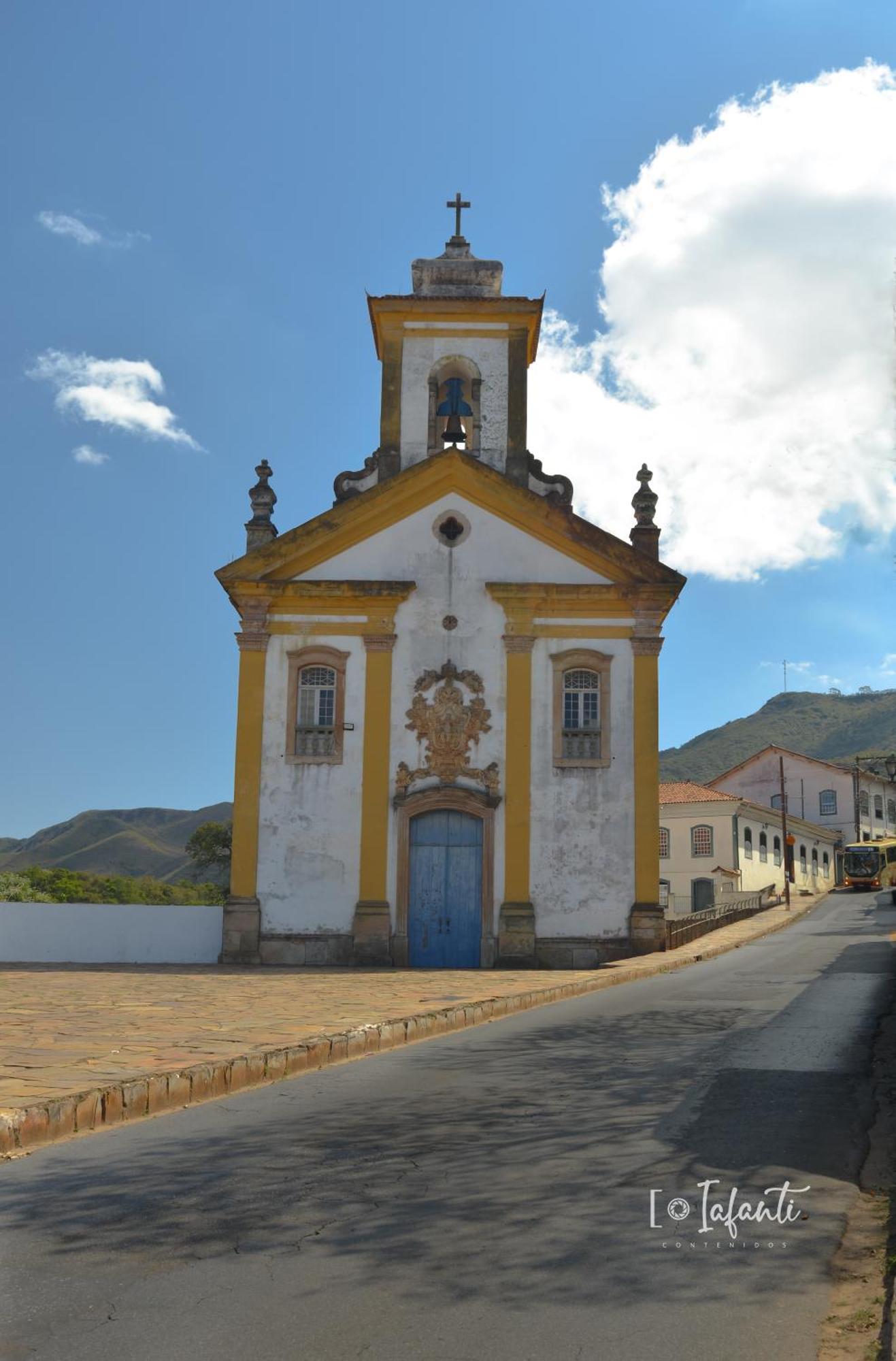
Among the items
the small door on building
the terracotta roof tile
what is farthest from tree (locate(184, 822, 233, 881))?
the terracotta roof tile

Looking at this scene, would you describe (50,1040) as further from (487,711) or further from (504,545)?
(504,545)

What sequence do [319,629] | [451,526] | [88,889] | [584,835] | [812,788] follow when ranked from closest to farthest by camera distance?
[584,835], [319,629], [451,526], [88,889], [812,788]

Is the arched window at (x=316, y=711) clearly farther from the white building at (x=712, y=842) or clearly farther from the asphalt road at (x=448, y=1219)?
the white building at (x=712, y=842)

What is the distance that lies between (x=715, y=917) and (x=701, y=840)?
25.9 meters

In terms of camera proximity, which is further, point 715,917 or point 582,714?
point 715,917

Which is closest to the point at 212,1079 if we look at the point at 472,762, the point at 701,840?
the point at 472,762

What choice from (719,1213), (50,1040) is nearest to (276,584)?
(50,1040)

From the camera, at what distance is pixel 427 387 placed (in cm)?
2395

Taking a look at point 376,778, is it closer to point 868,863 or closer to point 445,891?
point 445,891

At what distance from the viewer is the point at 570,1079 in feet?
27.2

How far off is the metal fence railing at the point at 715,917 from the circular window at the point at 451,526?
25.5 feet

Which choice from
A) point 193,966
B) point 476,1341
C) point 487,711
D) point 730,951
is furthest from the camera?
point 730,951

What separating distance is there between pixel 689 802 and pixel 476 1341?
186 feet

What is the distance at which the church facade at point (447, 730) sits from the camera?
21.1 metres
